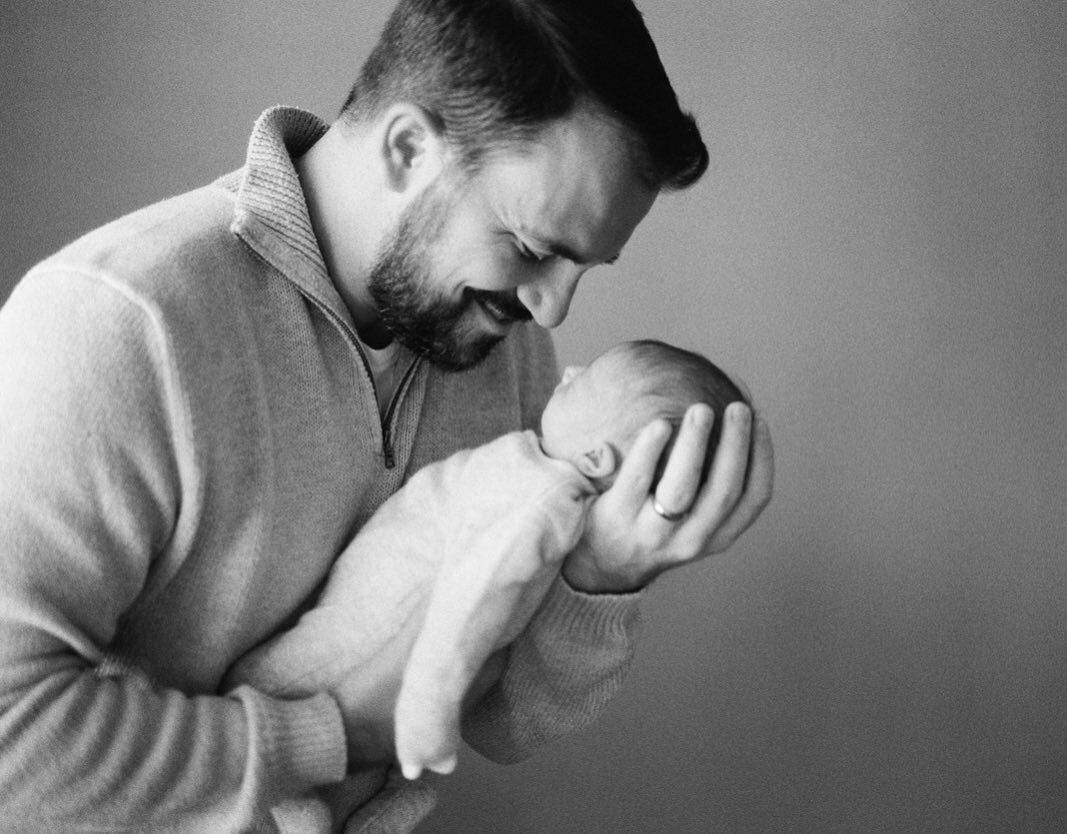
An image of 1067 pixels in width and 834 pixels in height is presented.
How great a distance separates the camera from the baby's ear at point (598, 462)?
3.63 ft

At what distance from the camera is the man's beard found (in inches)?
46.2

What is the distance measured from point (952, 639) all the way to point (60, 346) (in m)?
1.72

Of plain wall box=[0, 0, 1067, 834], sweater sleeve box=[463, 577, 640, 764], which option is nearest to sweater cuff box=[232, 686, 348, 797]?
sweater sleeve box=[463, 577, 640, 764]

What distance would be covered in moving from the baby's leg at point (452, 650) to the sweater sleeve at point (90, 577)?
0.13m

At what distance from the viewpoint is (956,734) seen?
209 centimetres

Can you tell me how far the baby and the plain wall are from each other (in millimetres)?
925

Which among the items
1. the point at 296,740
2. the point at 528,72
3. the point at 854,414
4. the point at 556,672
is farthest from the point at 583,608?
the point at 854,414

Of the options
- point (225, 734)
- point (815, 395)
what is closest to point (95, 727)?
point (225, 734)

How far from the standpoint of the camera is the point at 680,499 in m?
1.06

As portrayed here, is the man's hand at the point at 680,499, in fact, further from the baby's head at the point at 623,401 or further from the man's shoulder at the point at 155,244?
the man's shoulder at the point at 155,244

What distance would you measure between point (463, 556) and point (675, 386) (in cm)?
28

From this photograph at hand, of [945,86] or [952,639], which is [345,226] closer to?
[945,86]

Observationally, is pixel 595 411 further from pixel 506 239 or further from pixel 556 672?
pixel 556 672

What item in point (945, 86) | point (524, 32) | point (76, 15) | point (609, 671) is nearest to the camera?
point (524, 32)
